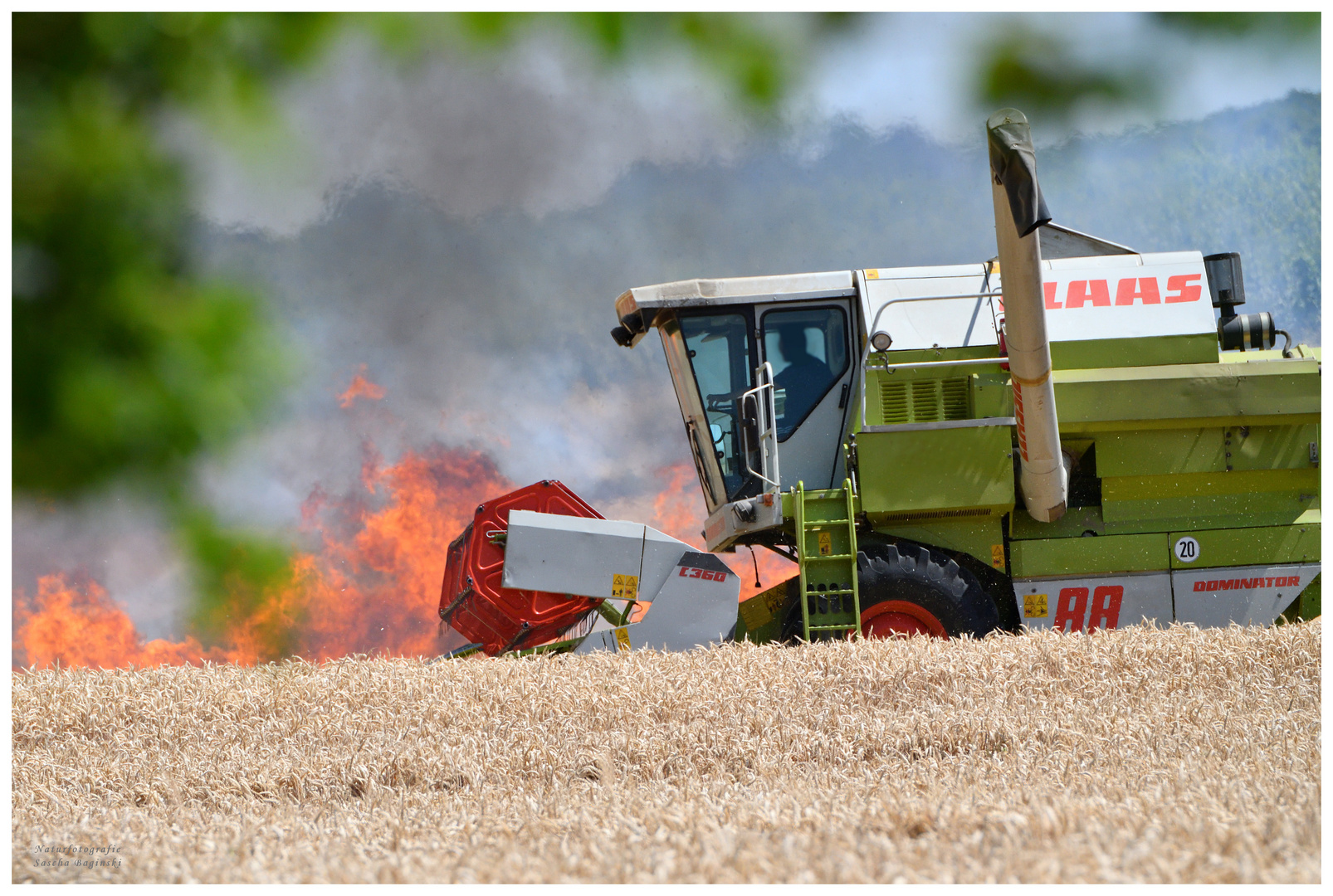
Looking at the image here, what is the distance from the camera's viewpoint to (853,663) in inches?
187

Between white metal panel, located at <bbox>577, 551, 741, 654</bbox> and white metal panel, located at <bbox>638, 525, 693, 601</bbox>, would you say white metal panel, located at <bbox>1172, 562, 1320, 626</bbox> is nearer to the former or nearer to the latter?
white metal panel, located at <bbox>577, 551, 741, 654</bbox>

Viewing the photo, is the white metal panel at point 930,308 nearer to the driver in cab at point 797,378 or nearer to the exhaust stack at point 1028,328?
the driver in cab at point 797,378

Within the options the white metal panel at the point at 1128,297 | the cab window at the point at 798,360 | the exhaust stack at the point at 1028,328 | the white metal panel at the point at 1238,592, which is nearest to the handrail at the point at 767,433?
the cab window at the point at 798,360

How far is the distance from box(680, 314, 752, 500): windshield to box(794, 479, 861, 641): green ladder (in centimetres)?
49

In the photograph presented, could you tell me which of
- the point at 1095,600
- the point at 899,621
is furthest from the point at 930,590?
the point at 1095,600

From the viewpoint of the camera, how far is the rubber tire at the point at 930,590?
20.2ft

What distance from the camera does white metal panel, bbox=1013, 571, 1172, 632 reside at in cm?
633

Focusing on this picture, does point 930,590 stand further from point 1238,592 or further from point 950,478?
point 1238,592

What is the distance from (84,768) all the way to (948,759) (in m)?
2.82

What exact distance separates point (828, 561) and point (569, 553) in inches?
57.5

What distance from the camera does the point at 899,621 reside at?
6.21m

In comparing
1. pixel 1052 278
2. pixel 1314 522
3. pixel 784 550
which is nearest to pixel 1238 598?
pixel 1314 522

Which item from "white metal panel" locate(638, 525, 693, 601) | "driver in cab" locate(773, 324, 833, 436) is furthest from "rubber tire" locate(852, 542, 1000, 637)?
"white metal panel" locate(638, 525, 693, 601)

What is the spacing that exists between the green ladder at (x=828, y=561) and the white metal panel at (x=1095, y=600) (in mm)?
1019
